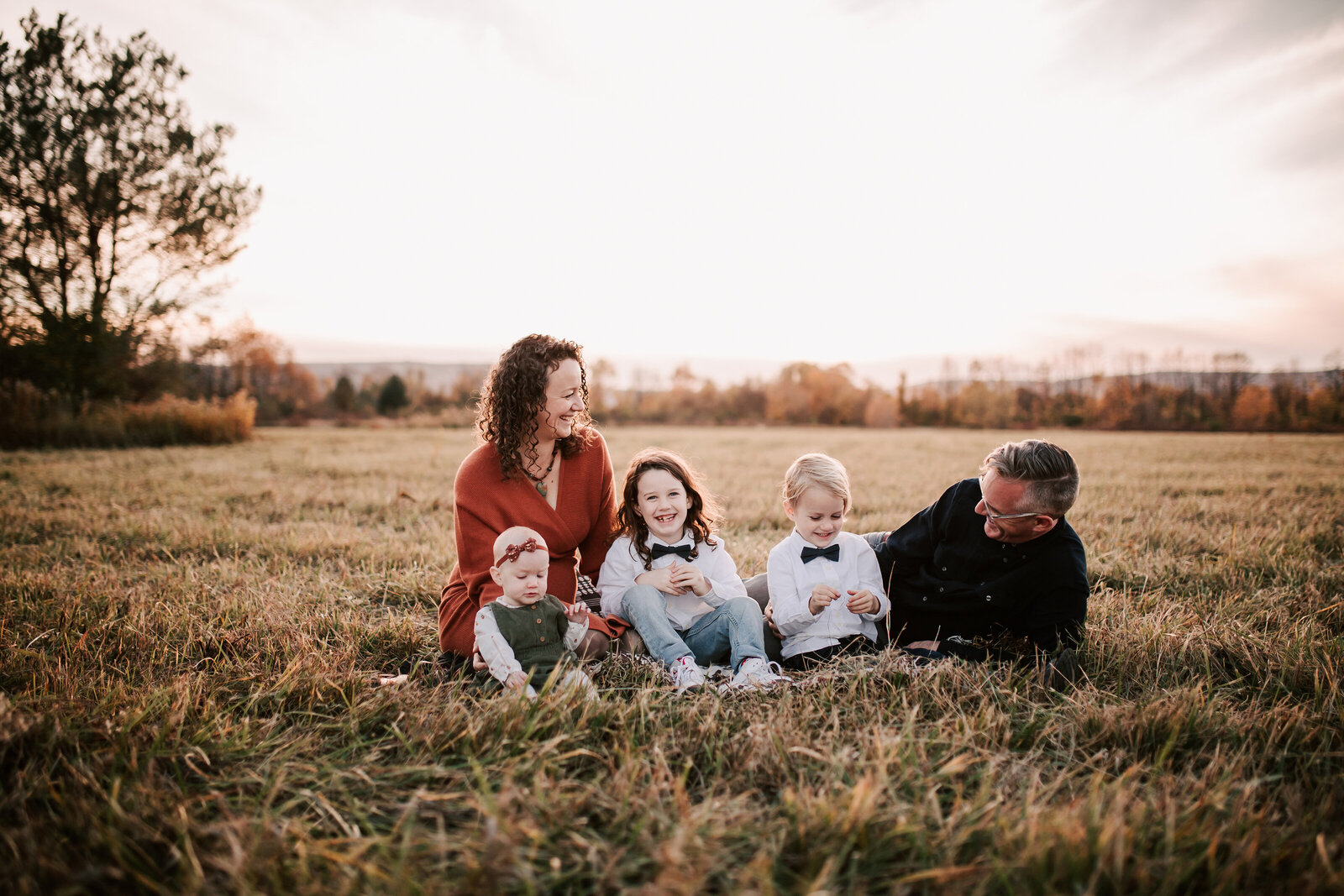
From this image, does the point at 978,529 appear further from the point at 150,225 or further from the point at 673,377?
the point at 673,377

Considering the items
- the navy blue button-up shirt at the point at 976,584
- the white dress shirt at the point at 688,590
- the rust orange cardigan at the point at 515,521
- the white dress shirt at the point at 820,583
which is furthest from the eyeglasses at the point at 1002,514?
the rust orange cardigan at the point at 515,521

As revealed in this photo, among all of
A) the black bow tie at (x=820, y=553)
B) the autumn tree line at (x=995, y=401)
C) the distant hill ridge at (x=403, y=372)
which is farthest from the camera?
the distant hill ridge at (x=403, y=372)

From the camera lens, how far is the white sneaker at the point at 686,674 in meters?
A: 2.80

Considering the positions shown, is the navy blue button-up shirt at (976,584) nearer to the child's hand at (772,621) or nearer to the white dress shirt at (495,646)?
the child's hand at (772,621)

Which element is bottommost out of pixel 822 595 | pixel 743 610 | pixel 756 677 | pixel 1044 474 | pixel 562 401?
pixel 756 677

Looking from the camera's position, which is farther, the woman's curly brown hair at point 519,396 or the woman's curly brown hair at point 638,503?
the woman's curly brown hair at point 638,503

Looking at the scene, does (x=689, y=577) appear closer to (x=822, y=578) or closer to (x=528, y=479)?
(x=822, y=578)

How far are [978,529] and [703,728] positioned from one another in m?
1.85

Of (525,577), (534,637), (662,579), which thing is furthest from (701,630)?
(525,577)

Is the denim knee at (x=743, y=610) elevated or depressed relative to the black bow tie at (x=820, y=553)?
depressed

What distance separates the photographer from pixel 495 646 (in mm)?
2783

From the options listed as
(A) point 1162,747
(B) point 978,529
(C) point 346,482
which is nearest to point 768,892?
(A) point 1162,747

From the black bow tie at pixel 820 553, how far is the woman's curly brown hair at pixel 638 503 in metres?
0.52

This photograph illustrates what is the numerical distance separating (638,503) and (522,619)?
95cm
